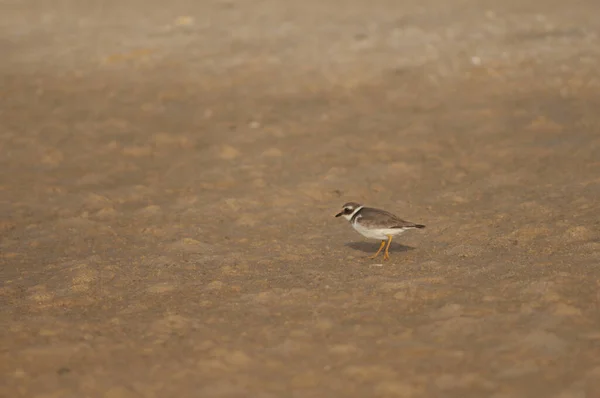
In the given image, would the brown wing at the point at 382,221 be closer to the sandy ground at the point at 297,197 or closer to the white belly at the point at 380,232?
the white belly at the point at 380,232

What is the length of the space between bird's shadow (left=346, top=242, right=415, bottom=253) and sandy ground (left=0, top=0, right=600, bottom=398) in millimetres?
45

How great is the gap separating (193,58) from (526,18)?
6949 mm

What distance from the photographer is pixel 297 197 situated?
1004cm

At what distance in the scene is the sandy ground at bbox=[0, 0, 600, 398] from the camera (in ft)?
19.5

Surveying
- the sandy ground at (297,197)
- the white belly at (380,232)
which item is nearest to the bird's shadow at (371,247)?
the sandy ground at (297,197)

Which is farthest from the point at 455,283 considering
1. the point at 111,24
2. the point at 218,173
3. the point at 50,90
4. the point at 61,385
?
the point at 111,24

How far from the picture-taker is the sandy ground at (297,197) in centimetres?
593

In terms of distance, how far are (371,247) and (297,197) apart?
69.2 inches

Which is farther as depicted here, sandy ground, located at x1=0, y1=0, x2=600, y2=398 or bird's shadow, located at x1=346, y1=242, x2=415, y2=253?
bird's shadow, located at x1=346, y1=242, x2=415, y2=253

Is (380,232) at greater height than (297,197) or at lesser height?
greater

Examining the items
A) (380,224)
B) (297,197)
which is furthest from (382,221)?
(297,197)

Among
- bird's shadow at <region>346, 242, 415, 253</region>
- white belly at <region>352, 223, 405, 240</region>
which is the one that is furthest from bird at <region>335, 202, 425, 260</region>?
bird's shadow at <region>346, 242, 415, 253</region>

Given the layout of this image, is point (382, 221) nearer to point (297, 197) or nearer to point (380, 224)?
point (380, 224)

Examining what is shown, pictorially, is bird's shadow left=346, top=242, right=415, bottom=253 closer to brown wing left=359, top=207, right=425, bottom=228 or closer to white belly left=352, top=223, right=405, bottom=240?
white belly left=352, top=223, right=405, bottom=240
